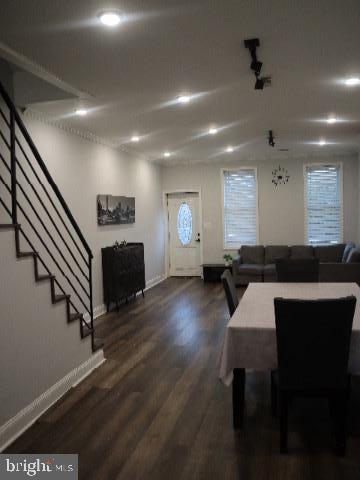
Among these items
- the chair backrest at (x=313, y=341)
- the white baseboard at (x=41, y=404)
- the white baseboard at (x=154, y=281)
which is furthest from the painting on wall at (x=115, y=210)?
the chair backrest at (x=313, y=341)

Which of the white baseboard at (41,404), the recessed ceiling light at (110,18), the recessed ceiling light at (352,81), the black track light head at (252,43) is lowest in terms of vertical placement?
the white baseboard at (41,404)

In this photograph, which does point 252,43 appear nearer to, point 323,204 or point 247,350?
point 247,350

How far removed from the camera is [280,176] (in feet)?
32.0

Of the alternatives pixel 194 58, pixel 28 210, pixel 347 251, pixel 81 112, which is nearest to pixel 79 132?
pixel 81 112

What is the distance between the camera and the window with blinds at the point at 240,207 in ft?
32.8

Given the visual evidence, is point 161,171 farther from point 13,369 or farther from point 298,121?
point 13,369

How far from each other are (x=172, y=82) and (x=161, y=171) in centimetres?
617

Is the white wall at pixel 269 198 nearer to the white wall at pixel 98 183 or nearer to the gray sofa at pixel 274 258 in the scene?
the gray sofa at pixel 274 258

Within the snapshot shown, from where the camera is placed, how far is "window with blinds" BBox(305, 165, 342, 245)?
31.1 ft

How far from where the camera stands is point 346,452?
272 centimetres

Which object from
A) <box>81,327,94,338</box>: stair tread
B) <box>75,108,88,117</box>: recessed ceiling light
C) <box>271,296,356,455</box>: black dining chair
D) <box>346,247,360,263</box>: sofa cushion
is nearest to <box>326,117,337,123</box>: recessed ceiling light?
<box>346,247,360,263</box>: sofa cushion

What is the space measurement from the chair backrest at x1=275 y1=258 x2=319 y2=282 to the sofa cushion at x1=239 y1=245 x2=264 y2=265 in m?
4.57

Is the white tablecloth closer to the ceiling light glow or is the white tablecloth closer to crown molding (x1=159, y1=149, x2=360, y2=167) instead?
the ceiling light glow

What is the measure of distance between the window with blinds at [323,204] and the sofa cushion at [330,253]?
19.7 inches
